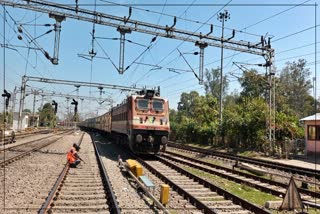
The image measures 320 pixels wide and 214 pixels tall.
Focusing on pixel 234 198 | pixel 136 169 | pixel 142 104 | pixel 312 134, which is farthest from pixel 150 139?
pixel 312 134

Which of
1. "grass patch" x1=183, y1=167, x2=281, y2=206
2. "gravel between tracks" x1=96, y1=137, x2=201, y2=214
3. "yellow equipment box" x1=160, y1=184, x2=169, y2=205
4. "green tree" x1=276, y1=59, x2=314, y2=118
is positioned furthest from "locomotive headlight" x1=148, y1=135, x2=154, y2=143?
"green tree" x1=276, y1=59, x2=314, y2=118

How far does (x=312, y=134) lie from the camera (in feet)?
77.5

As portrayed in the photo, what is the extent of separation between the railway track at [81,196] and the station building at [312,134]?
1693 centimetres

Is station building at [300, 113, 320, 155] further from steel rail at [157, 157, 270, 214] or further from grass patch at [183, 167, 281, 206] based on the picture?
steel rail at [157, 157, 270, 214]

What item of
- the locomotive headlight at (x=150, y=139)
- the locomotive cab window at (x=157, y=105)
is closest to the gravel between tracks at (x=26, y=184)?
the locomotive headlight at (x=150, y=139)

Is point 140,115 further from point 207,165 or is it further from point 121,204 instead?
point 121,204

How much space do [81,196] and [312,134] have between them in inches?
781

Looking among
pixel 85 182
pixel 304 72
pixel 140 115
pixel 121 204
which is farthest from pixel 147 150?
pixel 304 72

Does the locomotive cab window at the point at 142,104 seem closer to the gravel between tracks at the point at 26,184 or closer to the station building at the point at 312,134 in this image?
the gravel between tracks at the point at 26,184

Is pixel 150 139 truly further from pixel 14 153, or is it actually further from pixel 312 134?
pixel 312 134

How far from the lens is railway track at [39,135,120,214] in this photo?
24.3 feet

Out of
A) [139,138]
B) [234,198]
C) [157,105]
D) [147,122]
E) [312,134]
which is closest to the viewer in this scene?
[234,198]

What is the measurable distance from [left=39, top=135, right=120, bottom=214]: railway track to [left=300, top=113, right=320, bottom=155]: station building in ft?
55.5

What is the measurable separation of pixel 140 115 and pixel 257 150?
12306 mm
